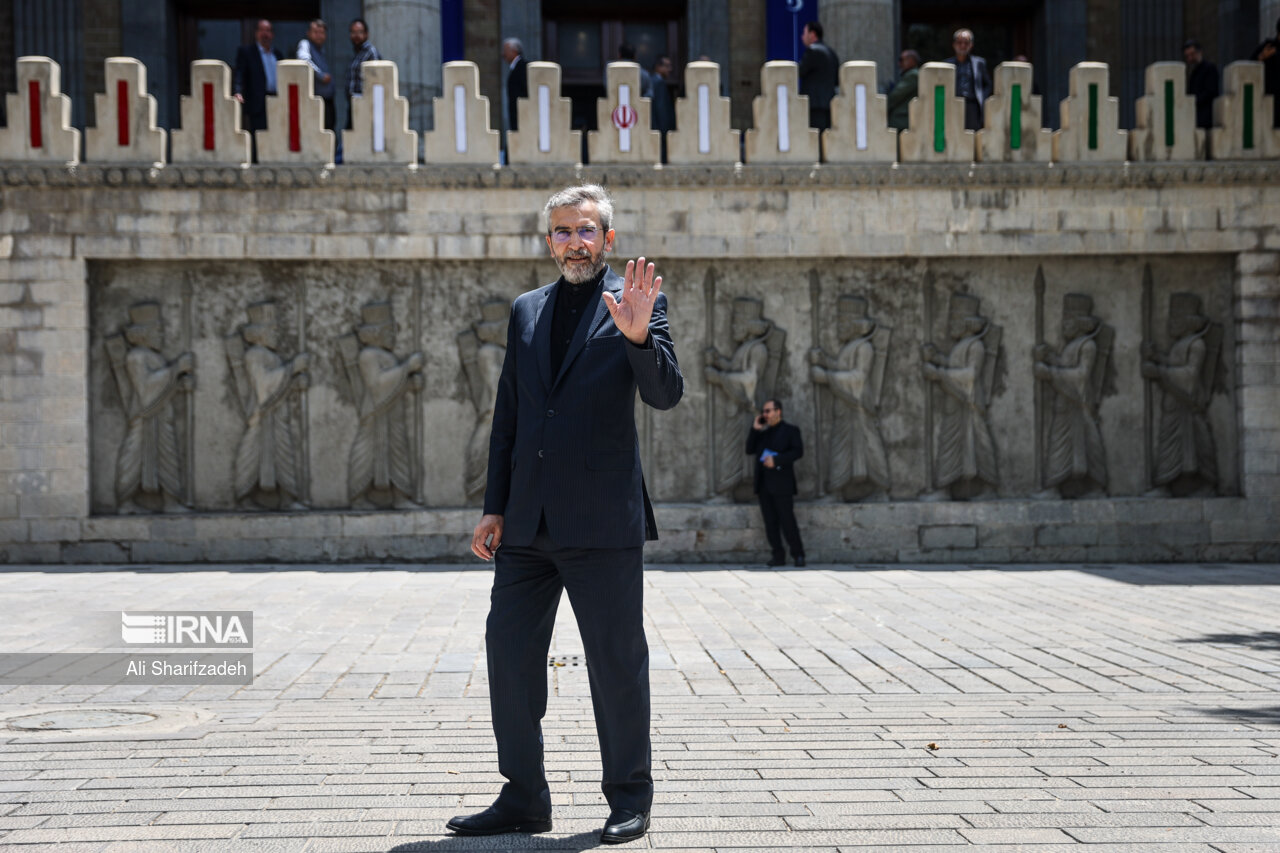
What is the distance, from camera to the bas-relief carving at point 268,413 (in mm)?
14797

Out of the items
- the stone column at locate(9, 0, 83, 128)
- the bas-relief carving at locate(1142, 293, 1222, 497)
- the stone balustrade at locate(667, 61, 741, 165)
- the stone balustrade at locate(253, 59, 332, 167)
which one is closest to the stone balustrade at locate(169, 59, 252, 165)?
the stone balustrade at locate(253, 59, 332, 167)

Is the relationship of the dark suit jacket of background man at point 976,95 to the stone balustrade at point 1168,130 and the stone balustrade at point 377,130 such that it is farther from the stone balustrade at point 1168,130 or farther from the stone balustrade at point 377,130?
the stone balustrade at point 377,130

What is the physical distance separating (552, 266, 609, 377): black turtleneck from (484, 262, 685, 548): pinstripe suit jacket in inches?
1.6

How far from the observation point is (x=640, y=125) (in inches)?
596

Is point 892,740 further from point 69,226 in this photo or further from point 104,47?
point 104,47

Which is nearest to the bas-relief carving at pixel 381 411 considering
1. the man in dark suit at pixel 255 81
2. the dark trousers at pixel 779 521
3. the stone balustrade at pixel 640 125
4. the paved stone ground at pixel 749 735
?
the stone balustrade at pixel 640 125

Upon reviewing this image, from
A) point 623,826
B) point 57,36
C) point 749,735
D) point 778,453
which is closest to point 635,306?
point 623,826

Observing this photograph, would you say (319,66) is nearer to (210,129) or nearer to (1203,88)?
(210,129)

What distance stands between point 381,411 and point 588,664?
35.6ft

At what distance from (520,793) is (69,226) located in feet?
40.6

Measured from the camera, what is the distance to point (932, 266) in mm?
15477

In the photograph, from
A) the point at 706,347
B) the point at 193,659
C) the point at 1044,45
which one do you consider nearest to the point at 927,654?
the point at 193,659

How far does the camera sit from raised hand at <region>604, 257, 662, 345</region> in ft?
14.0

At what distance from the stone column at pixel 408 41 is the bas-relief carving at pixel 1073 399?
29.5 ft
